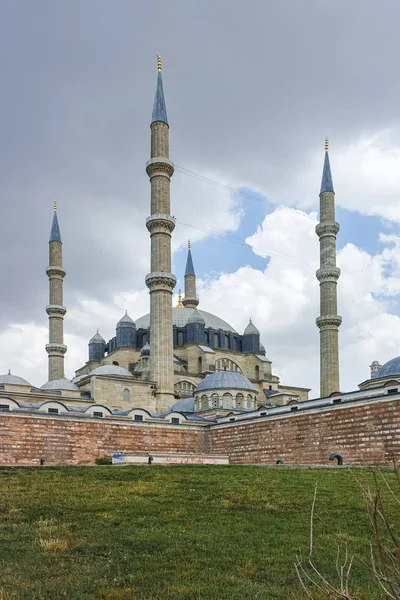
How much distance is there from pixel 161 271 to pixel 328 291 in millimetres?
9935

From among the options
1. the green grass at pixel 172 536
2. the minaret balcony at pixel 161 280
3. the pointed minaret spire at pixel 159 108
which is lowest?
the green grass at pixel 172 536

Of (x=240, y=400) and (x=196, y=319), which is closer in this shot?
(x=240, y=400)

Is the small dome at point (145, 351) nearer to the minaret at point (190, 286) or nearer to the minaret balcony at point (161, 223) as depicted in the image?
the minaret balcony at point (161, 223)

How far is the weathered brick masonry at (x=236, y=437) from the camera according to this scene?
19.4 metres

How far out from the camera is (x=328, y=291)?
35562 millimetres

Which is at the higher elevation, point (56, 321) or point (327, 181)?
point (327, 181)

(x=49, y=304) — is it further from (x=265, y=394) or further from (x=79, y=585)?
(x=79, y=585)

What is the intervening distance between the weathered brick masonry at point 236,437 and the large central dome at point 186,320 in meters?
21.1

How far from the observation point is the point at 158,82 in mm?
39000

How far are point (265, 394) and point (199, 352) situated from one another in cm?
649

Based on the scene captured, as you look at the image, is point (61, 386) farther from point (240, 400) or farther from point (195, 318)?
point (195, 318)

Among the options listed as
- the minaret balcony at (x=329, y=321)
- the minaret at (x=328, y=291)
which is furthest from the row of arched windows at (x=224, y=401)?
the minaret balcony at (x=329, y=321)

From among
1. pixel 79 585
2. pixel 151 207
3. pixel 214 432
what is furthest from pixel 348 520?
pixel 151 207

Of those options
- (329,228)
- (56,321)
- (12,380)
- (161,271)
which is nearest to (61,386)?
(12,380)
